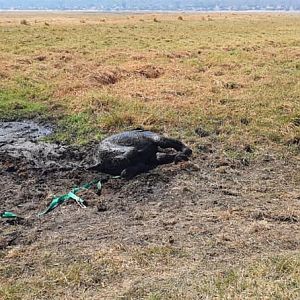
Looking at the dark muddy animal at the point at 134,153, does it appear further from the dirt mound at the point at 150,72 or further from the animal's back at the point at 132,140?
the dirt mound at the point at 150,72

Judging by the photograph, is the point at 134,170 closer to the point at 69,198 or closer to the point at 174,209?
the point at 69,198

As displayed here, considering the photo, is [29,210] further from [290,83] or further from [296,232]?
[290,83]

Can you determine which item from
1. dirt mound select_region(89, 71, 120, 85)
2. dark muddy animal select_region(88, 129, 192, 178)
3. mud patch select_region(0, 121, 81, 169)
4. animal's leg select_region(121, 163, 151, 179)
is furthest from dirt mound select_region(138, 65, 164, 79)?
animal's leg select_region(121, 163, 151, 179)

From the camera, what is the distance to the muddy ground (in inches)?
203

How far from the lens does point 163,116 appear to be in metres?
10.4

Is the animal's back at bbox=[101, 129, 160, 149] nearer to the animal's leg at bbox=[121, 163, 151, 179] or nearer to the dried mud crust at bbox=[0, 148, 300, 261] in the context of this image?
the animal's leg at bbox=[121, 163, 151, 179]

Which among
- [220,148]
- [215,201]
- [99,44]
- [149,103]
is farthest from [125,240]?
[99,44]

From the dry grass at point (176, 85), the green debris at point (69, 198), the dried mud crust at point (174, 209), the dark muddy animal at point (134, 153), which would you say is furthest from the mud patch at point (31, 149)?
the dry grass at point (176, 85)

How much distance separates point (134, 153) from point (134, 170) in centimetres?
30

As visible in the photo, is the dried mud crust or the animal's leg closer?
the dried mud crust

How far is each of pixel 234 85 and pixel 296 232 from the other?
27.1 feet

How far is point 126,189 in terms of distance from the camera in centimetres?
686

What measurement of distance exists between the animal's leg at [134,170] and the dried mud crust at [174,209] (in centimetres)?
13

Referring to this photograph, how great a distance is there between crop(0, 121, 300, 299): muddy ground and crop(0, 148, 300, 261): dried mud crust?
11mm
